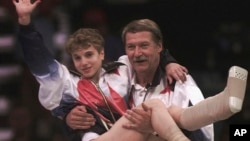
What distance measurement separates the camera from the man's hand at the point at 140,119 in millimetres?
2562

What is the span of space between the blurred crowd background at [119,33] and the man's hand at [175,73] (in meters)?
0.49

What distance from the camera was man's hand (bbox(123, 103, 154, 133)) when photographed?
2562mm

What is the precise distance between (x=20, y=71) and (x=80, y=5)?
33 cm

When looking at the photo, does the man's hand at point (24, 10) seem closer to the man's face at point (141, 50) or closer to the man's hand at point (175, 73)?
the man's face at point (141, 50)

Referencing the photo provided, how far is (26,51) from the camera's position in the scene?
2.59 meters

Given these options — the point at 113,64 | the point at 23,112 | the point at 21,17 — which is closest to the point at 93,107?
the point at 113,64

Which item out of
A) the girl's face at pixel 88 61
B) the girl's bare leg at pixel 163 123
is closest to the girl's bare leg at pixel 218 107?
the girl's bare leg at pixel 163 123

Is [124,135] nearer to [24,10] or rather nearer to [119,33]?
[24,10]

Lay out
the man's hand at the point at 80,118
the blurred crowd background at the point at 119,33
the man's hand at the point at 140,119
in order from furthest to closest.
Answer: the blurred crowd background at the point at 119,33, the man's hand at the point at 80,118, the man's hand at the point at 140,119

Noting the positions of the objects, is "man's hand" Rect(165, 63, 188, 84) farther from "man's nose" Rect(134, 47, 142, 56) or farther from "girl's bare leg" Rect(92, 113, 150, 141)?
"girl's bare leg" Rect(92, 113, 150, 141)

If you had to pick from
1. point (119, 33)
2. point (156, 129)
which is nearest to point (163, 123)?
point (156, 129)

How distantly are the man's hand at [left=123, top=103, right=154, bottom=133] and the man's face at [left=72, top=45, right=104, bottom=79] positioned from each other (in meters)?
0.20

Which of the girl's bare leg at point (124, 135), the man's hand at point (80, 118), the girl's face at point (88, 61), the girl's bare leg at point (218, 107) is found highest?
the girl's face at point (88, 61)

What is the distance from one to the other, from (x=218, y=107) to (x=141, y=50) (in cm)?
38
